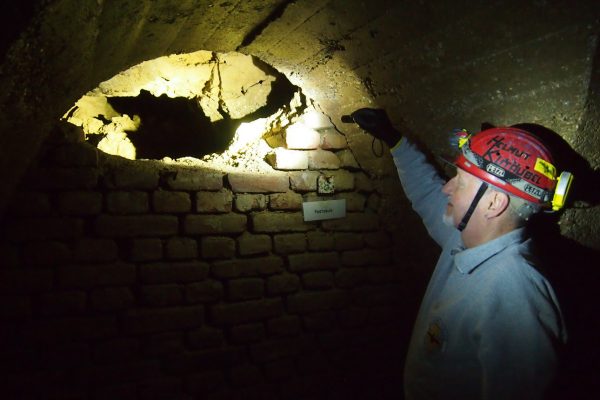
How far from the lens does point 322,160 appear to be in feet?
7.70

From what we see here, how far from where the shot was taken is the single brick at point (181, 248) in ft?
6.52

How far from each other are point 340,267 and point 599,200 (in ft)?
4.48

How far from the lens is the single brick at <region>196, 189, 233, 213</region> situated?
203 centimetres

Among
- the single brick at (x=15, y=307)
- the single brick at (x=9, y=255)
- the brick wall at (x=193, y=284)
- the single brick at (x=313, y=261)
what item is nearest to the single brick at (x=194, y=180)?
the brick wall at (x=193, y=284)

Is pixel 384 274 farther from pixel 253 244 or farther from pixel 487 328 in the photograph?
pixel 487 328

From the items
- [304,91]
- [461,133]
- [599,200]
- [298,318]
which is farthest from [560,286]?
[304,91]

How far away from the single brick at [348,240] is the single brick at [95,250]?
126 cm

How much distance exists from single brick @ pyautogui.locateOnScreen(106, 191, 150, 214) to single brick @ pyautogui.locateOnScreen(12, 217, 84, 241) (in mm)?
160

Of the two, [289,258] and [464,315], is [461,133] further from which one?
[289,258]

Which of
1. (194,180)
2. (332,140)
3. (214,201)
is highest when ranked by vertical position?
(332,140)

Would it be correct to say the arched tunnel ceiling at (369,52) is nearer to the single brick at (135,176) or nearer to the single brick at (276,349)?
the single brick at (135,176)

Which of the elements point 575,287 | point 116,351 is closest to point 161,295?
point 116,351

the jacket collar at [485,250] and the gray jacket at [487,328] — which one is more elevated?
the jacket collar at [485,250]

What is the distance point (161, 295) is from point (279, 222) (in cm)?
75
